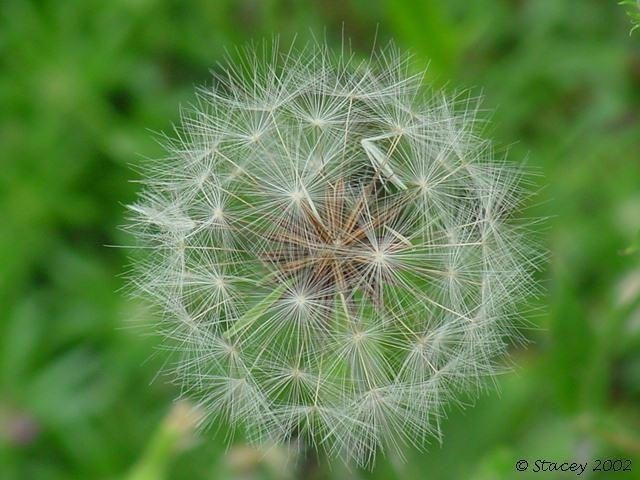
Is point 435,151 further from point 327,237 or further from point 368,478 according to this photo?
point 368,478

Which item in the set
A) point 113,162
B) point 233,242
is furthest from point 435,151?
point 113,162

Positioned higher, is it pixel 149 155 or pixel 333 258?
pixel 149 155

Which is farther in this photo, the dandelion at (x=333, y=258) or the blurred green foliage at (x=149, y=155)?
the blurred green foliage at (x=149, y=155)

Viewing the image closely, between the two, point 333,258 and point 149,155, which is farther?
point 149,155
